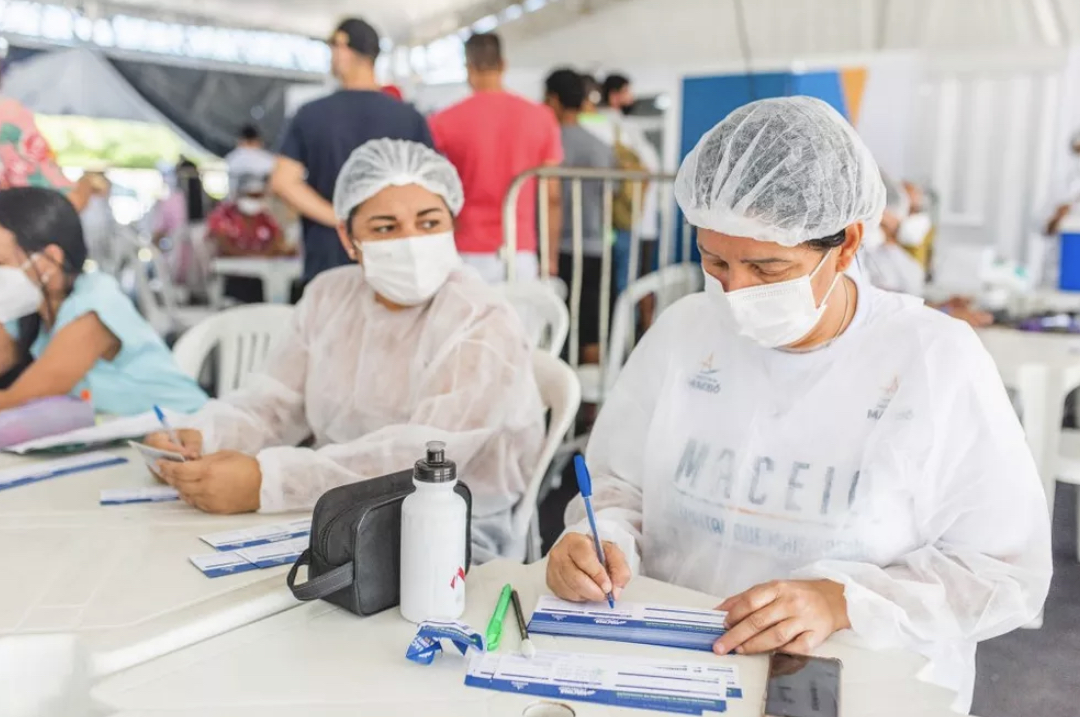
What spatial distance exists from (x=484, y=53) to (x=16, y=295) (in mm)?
2115

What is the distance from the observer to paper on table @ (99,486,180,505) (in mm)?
1479

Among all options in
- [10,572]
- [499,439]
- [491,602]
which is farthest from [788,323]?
[10,572]

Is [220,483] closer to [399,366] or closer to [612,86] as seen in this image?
[399,366]

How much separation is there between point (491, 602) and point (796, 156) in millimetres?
676

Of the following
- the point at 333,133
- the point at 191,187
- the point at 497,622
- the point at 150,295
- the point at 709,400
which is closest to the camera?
the point at 497,622

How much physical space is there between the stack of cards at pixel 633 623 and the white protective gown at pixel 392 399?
552 millimetres

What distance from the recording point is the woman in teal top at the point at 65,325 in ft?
6.30

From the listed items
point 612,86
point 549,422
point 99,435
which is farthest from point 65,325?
point 612,86

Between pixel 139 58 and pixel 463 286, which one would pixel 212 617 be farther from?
pixel 139 58

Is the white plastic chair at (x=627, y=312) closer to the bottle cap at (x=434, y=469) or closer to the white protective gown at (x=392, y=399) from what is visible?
the white protective gown at (x=392, y=399)

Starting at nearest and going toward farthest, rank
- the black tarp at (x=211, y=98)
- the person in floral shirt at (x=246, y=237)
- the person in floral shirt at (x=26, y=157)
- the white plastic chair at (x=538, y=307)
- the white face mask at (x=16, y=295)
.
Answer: the white face mask at (x=16, y=295), the person in floral shirt at (x=26, y=157), the white plastic chair at (x=538, y=307), the person in floral shirt at (x=246, y=237), the black tarp at (x=211, y=98)

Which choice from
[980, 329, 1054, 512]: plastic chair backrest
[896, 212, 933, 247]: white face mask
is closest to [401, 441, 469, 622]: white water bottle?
[980, 329, 1054, 512]: plastic chair backrest

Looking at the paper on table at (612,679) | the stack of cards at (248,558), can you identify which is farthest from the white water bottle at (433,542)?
the stack of cards at (248,558)

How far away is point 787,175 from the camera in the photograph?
121 centimetres
